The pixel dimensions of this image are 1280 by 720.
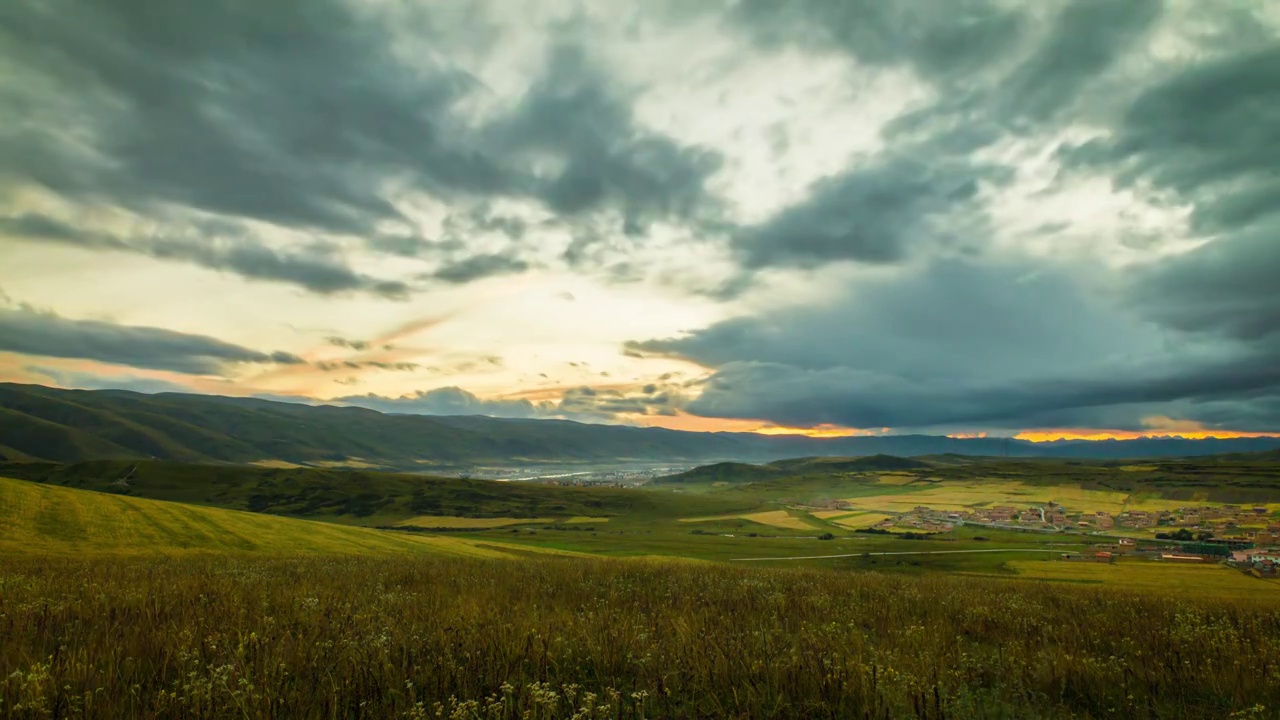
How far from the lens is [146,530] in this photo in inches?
1508

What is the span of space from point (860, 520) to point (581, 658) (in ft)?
637

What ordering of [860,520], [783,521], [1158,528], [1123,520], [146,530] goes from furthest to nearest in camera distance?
[783,521], [860,520], [1123,520], [1158,528], [146,530]

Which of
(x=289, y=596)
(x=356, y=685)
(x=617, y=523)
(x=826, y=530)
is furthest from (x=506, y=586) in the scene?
(x=617, y=523)

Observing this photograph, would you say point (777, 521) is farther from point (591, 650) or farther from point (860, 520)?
point (591, 650)

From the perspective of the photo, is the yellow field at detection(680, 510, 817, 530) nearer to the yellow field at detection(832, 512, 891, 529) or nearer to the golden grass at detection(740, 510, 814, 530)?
the golden grass at detection(740, 510, 814, 530)

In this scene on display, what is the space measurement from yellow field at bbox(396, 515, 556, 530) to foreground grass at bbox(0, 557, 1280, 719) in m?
156

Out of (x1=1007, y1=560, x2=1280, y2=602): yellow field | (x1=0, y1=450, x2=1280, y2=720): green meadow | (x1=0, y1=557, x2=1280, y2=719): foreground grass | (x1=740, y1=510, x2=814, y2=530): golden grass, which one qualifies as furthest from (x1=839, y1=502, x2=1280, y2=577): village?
(x1=0, y1=557, x2=1280, y2=719): foreground grass

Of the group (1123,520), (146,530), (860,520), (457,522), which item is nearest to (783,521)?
(860,520)

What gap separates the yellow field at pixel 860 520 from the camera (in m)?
171

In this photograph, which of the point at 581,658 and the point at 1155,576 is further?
the point at 1155,576

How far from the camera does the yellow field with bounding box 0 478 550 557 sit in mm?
31750

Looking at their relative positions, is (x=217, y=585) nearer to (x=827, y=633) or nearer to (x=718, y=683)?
(x=718, y=683)

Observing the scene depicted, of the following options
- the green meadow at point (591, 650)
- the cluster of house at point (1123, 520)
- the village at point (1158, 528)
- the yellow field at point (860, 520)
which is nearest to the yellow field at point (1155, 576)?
the village at point (1158, 528)

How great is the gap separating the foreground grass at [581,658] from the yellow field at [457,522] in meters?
156
